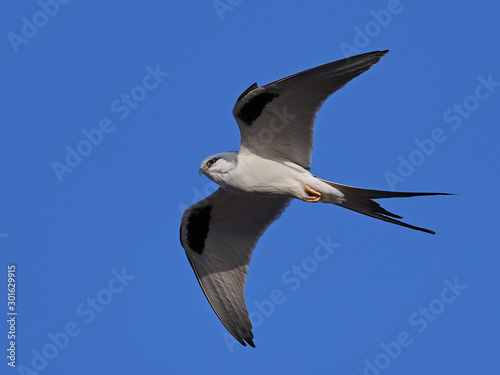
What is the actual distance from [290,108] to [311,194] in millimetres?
1292

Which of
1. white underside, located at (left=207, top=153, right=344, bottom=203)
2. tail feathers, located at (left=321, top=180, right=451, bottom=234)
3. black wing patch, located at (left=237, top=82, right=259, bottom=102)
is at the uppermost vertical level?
black wing patch, located at (left=237, top=82, right=259, bottom=102)

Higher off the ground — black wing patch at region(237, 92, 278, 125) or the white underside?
black wing patch at region(237, 92, 278, 125)

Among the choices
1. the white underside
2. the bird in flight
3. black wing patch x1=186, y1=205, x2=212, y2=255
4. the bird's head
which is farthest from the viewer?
black wing patch x1=186, y1=205, x2=212, y2=255

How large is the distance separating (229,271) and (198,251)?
1.86 feet

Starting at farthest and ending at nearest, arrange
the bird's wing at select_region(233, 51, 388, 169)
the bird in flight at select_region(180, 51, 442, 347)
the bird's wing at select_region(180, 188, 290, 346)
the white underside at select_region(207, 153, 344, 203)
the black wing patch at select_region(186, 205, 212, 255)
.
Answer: the black wing patch at select_region(186, 205, 212, 255), the bird's wing at select_region(180, 188, 290, 346), the white underside at select_region(207, 153, 344, 203), the bird in flight at select_region(180, 51, 442, 347), the bird's wing at select_region(233, 51, 388, 169)

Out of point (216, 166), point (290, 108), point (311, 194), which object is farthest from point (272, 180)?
point (290, 108)

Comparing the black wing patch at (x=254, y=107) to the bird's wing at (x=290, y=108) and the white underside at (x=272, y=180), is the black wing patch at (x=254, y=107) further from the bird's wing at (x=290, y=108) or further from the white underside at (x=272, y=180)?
the white underside at (x=272, y=180)

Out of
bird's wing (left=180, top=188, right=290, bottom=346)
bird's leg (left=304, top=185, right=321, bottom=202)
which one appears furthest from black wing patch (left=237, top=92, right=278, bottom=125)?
bird's wing (left=180, top=188, right=290, bottom=346)

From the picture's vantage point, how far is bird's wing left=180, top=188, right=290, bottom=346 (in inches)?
478

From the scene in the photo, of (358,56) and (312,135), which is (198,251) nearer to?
(312,135)

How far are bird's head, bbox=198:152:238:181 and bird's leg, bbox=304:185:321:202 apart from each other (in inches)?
42.7

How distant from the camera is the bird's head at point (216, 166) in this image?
10.9 meters

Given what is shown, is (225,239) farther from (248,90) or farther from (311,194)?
(248,90)

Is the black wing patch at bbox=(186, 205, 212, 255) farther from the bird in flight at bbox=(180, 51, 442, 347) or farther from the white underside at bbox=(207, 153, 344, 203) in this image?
the white underside at bbox=(207, 153, 344, 203)
